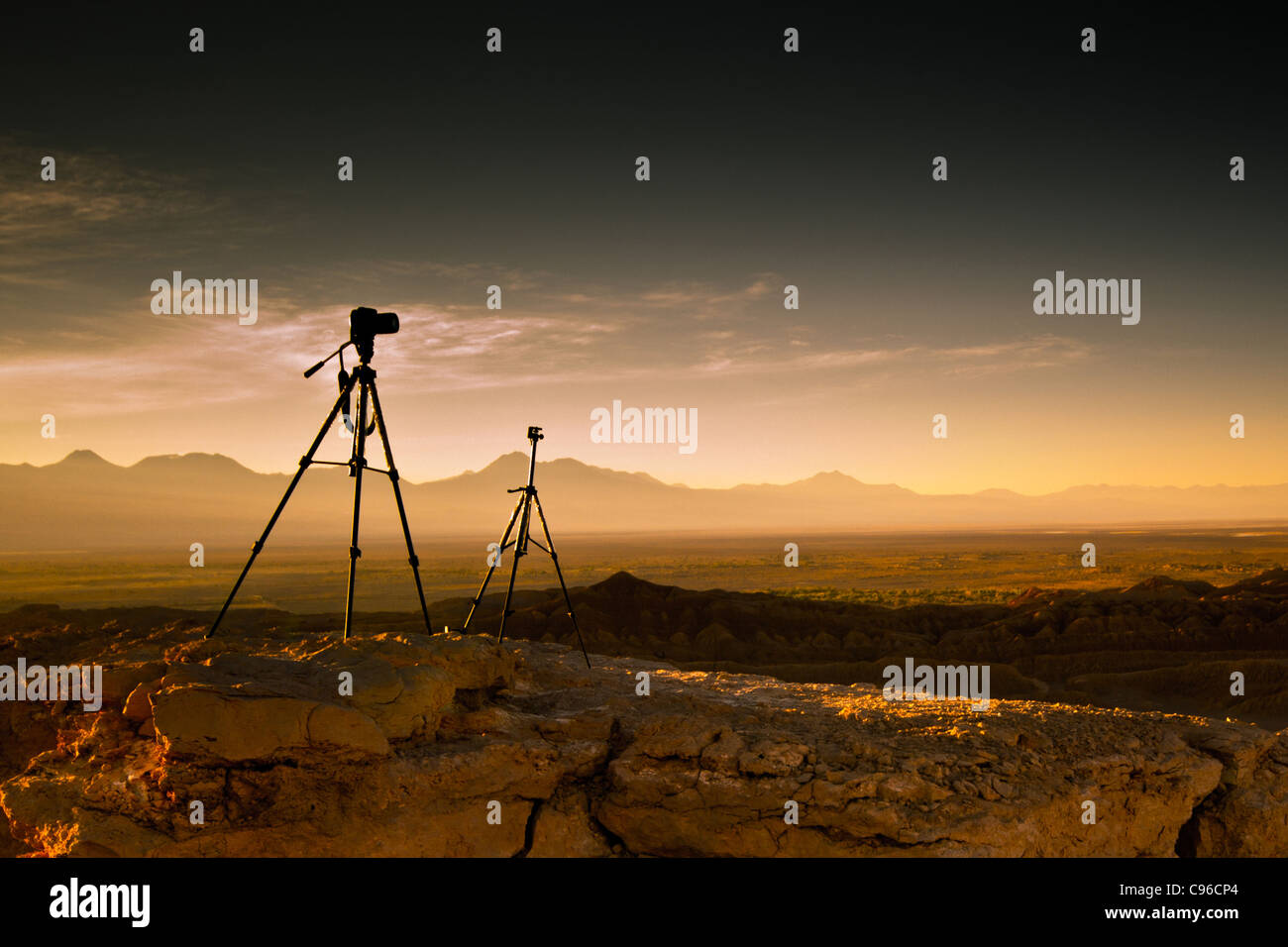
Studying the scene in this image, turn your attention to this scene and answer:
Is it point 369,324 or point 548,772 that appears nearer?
point 548,772

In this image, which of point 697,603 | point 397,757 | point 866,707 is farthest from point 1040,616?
point 397,757

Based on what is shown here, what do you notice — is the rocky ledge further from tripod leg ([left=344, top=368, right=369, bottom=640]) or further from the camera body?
the camera body

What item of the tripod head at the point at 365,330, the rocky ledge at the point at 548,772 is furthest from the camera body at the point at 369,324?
the rocky ledge at the point at 548,772

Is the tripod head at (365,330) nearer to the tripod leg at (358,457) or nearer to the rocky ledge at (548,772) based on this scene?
the tripod leg at (358,457)

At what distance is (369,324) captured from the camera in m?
7.16

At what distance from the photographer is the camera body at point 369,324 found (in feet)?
23.3

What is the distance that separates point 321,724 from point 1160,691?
54.0 feet

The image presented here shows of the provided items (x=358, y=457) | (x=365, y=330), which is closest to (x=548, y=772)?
(x=358, y=457)

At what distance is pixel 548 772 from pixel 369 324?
4368 mm

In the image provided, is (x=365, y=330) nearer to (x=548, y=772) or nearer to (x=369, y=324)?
(x=369, y=324)

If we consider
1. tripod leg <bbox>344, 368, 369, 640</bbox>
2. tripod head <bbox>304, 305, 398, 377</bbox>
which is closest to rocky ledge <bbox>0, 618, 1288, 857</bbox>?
tripod leg <bbox>344, 368, 369, 640</bbox>

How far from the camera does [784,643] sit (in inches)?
796

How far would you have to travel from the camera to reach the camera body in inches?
279

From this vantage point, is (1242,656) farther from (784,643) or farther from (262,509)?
(262,509)
